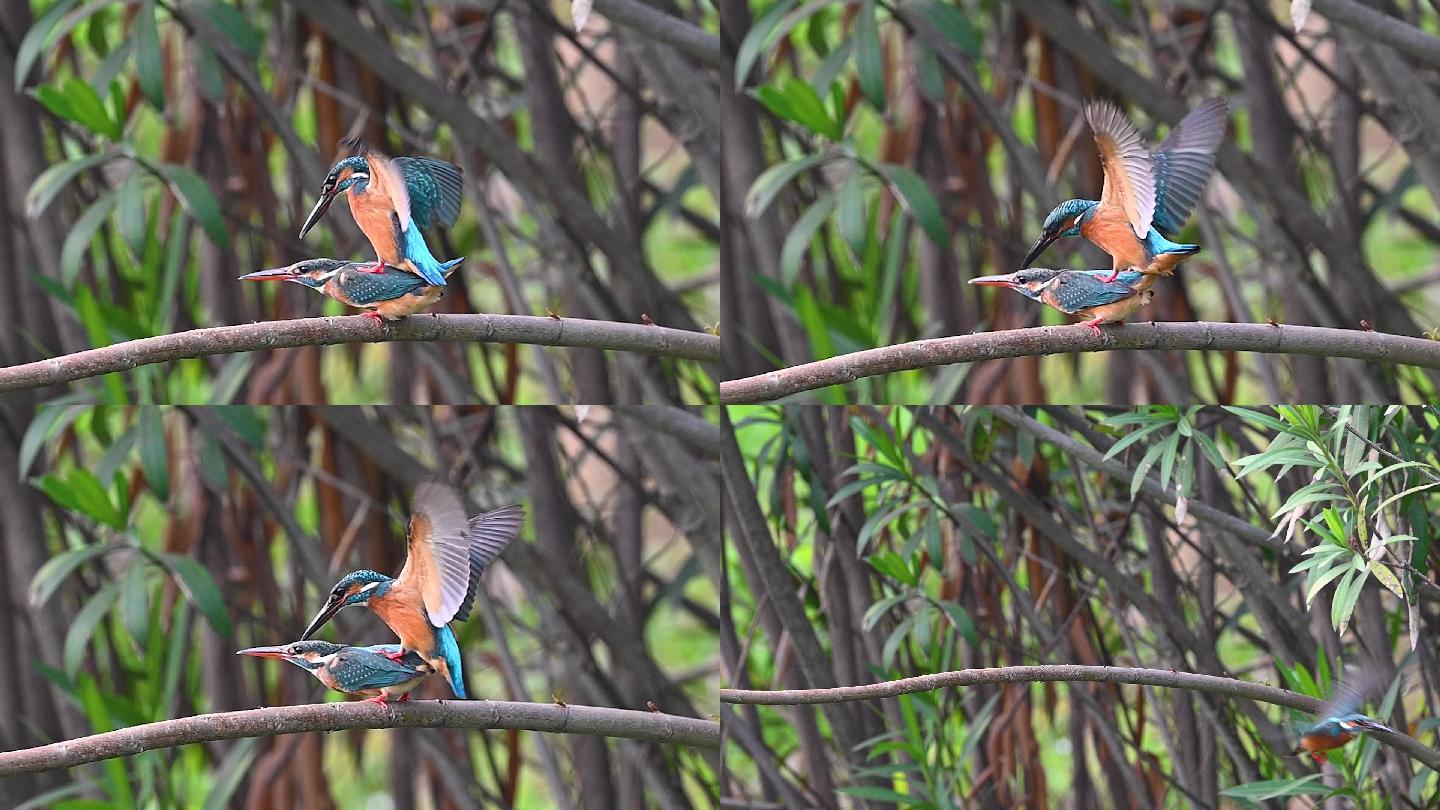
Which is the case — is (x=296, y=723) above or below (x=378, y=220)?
below

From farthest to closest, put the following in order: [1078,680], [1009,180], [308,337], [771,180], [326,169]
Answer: [1009,180] < [326,169] < [771,180] < [1078,680] < [308,337]

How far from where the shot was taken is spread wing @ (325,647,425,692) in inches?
21.2

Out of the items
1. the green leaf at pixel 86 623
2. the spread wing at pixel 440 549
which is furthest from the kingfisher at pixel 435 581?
the green leaf at pixel 86 623

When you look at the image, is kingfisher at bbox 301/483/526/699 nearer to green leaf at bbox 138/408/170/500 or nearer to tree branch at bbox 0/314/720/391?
tree branch at bbox 0/314/720/391

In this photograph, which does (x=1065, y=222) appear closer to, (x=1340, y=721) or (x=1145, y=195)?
(x=1145, y=195)

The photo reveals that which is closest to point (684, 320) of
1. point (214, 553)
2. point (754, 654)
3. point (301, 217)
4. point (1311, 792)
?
point (754, 654)

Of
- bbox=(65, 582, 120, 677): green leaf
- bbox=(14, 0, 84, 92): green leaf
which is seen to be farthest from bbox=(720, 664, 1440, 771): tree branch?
bbox=(14, 0, 84, 92): green leaf

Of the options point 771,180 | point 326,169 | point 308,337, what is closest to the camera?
point 308,337

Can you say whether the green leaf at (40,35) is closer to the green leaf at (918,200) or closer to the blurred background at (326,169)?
the blurred background at (326,169)

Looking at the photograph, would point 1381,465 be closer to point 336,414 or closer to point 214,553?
point 336,414

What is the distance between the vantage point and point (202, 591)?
0.88 m

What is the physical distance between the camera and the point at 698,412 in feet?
2.63

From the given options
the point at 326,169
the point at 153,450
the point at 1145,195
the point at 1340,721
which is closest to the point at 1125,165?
the point at 1145,195

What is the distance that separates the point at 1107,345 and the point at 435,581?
27cm
